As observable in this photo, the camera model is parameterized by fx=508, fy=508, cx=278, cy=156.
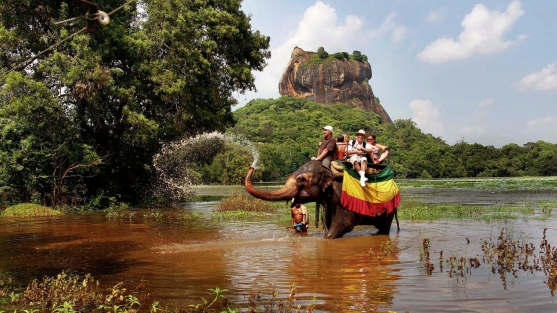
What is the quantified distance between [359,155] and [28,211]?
13433mm

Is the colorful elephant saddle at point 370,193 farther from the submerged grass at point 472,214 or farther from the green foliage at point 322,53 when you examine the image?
the green foliage at point 322,53

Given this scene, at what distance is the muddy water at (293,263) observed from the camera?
5.86 m

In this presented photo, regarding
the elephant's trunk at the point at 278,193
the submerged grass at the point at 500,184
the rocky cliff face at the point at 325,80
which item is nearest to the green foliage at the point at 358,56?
the rocky cliff face at the point at 325,80

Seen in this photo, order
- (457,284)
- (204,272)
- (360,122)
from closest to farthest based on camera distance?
(457,284), (204,272), (360,122)

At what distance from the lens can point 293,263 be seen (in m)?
8.06

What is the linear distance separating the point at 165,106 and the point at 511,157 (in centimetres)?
7215

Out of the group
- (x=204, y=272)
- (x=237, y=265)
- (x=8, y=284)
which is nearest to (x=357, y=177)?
(x=237, y=265)

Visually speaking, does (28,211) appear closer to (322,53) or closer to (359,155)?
(359,155)

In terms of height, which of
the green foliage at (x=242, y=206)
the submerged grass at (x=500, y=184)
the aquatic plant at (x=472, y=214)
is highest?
the submerged grass at (x=500, y=184)

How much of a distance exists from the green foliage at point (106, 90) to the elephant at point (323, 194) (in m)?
11.0

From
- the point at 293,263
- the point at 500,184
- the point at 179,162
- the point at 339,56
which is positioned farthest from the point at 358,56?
the point at 293,263

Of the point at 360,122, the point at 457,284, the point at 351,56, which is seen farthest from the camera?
the point at 351,56

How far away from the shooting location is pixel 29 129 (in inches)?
773

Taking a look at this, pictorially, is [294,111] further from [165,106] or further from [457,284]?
[457,284]
